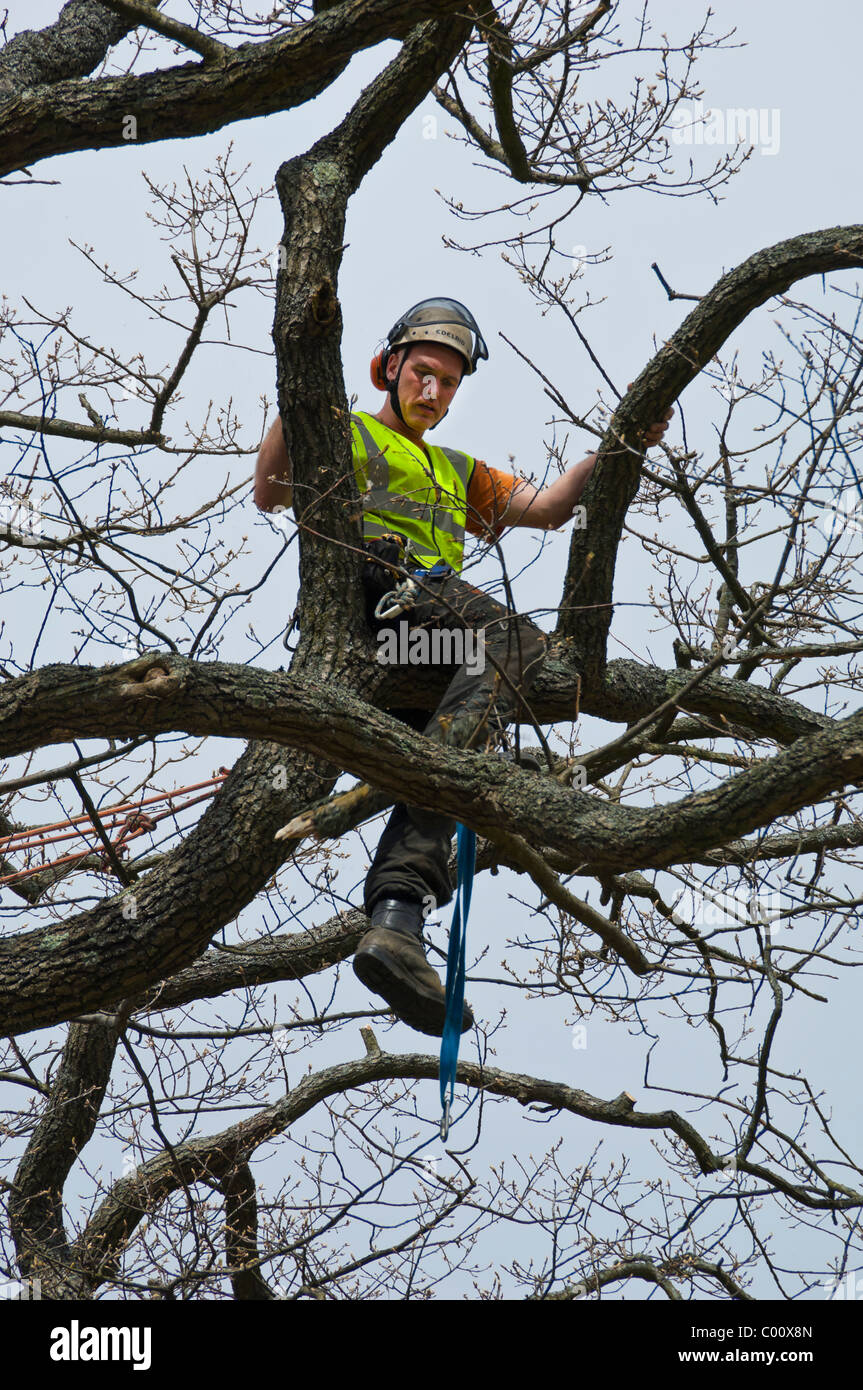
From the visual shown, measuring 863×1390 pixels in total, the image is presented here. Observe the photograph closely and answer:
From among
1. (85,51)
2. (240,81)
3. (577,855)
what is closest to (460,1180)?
(577,855)

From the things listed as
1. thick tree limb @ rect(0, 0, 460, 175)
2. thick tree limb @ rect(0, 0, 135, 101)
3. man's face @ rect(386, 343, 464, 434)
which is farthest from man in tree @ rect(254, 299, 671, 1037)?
thick tree limb @ rect(0, 0, 135, 101)

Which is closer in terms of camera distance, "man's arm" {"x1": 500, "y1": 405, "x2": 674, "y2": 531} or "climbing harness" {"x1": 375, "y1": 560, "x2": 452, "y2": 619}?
"climbing harness" {"x1": 375, "y1": 560, "x2": 452, "y2": 619}

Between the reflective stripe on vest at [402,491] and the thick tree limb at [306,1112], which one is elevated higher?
the reflective stripe on vest at [402,491]

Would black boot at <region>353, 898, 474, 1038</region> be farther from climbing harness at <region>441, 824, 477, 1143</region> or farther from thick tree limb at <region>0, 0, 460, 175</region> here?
thick tree limb at <region>0, 0, 460, 175</region>

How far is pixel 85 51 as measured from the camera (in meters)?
5.10

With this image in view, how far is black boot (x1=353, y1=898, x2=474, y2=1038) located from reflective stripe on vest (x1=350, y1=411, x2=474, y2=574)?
114 centimetres

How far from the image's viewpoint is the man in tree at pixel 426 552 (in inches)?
142

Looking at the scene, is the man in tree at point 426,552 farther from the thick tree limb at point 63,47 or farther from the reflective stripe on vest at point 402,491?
the thick tree limb at point 63,47

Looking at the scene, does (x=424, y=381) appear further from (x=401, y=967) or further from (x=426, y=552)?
(x=401, y=967)

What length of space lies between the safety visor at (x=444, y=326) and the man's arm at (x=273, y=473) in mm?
692

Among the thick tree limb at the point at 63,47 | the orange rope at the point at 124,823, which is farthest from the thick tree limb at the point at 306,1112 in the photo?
the thick tree limb at the point at 63,47

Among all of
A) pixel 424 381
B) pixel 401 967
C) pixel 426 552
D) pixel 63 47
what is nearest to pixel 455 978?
pixel 401 967

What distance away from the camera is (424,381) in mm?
4684

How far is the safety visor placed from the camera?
4.66m
